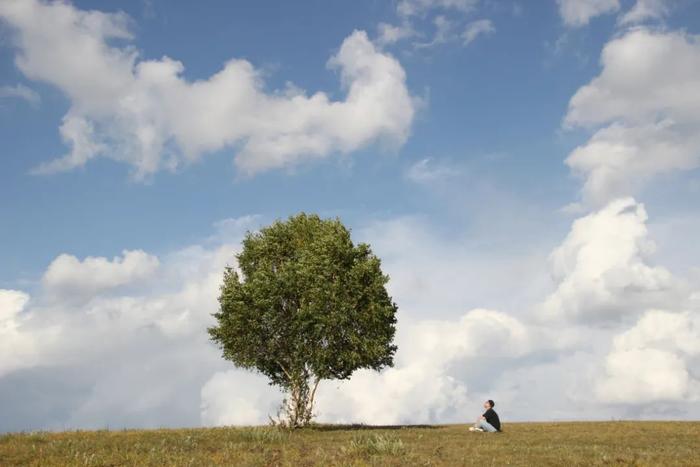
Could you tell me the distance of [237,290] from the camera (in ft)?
153

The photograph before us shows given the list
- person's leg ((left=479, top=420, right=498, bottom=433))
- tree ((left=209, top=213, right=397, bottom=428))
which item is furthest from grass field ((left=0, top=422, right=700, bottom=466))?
tree ((left=209, top=213, right=397, bottom=428))

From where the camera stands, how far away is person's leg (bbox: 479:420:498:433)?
39.0m

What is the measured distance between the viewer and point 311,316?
44.6 meters

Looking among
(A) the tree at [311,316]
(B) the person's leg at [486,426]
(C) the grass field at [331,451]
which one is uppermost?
(A) the tree at [311,316]

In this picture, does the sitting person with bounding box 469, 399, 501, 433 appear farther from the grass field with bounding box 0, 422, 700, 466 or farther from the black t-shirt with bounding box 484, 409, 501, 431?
the grass field with bounding box 0, 422, 700, 466

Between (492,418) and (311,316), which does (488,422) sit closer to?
(492,418)

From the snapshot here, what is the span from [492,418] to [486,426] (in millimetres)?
667

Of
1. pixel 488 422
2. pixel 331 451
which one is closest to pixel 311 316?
pixel 488 422

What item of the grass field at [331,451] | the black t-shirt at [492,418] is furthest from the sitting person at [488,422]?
the grass field at [331,451]

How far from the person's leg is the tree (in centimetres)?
866

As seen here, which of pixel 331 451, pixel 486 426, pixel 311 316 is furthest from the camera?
pixel 311 316

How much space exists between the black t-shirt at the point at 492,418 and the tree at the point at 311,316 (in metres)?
8.66

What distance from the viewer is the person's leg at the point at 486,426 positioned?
3905cm

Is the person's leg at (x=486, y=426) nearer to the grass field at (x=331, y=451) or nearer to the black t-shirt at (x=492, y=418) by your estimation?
the black t-shirt at (x=492, y=418)
